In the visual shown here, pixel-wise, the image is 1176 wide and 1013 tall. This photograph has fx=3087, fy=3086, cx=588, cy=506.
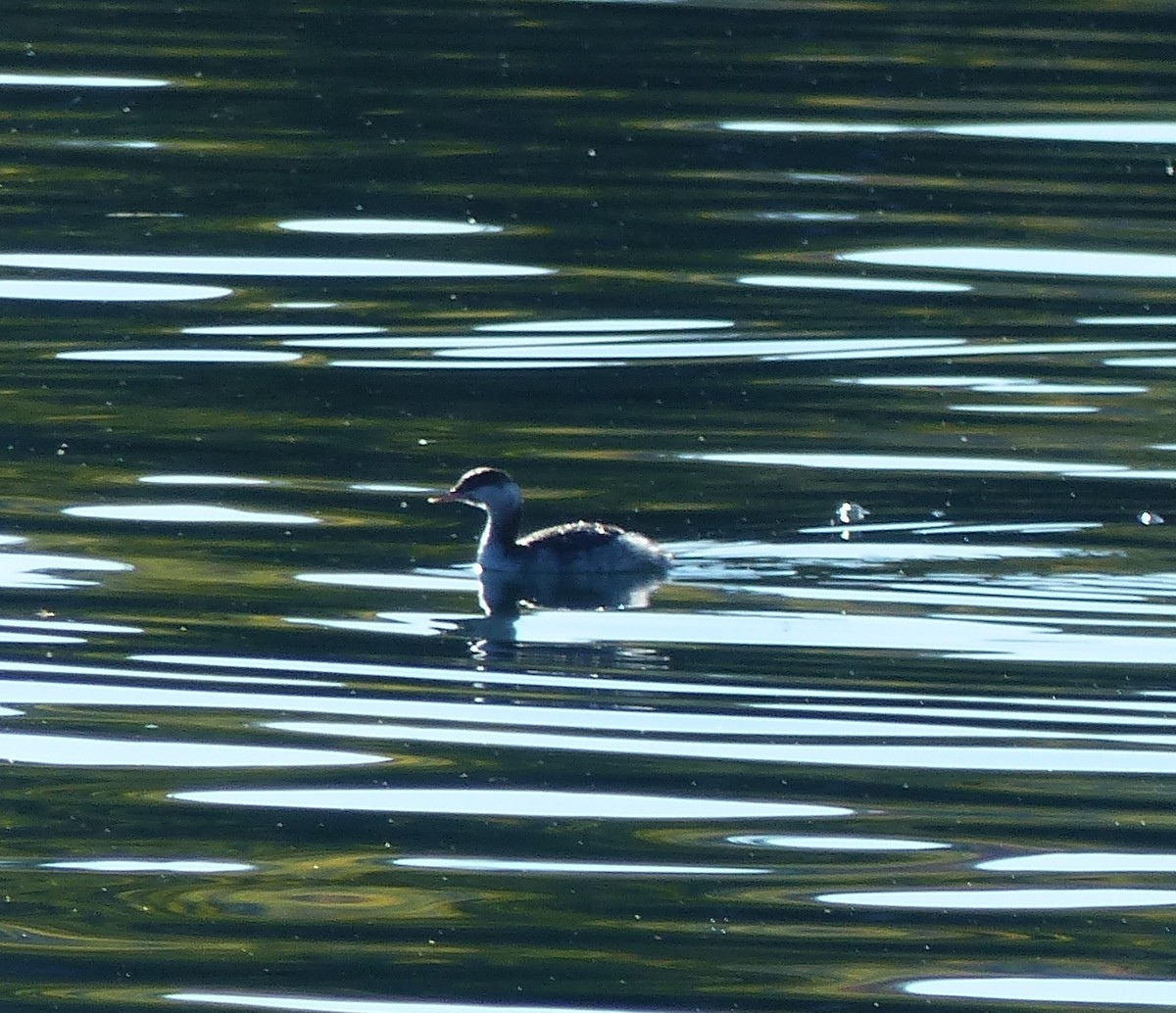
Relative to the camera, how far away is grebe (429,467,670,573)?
10.7 metres

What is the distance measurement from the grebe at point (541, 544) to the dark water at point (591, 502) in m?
0.15

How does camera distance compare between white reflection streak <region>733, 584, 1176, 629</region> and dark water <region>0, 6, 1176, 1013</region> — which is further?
white reflection streak <region>733, 584, 1176, 629</region>

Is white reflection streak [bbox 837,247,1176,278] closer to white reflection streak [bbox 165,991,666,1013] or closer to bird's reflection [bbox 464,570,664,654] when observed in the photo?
bird's reflection [bbox 464,570,664,654]

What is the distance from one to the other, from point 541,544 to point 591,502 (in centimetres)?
94

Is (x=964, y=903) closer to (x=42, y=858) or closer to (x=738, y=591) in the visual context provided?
(x=42, y=858)

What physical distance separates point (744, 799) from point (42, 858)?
1860 millimetres

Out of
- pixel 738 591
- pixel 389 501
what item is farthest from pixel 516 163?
pixel 738 591

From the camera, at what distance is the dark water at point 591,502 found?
7516mm

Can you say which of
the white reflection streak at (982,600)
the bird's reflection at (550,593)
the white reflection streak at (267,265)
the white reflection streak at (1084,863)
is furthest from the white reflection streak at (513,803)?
the white reflection streak at (267,265)

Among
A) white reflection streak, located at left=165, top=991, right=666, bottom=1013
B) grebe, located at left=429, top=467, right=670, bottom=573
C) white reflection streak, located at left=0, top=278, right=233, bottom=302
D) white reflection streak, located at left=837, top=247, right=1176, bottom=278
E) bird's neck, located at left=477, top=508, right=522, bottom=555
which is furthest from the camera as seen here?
white reflection streak, located at left=837, top=247, right=1176, bottom=278

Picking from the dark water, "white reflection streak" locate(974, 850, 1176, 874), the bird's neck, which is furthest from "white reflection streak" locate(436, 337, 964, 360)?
"white reflection streak" locate(974, 850, 1176, 874)

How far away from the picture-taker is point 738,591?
1045 centimetres

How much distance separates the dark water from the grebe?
15 centimetres

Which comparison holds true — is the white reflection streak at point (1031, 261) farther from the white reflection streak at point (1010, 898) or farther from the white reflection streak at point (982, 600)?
the white reflection streak at point (1010, 898)
